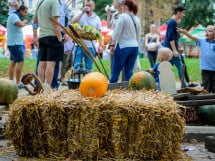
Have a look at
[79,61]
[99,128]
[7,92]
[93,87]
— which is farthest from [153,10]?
[99,128]

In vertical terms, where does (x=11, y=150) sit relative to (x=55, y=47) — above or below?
below

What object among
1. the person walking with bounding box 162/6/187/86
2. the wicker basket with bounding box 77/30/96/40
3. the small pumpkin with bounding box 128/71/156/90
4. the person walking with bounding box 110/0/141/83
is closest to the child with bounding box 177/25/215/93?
the person walking with bounding box 110/0/141/83

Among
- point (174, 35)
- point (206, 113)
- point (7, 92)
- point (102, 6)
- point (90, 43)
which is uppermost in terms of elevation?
point (102, 6)

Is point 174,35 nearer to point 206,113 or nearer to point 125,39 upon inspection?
point 125,39

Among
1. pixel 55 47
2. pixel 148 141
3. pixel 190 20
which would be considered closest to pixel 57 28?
pixel 55 47

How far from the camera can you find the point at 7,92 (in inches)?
245

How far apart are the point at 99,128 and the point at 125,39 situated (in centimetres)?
529

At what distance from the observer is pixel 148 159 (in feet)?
16.1

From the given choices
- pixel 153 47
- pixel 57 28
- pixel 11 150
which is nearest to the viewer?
pixel 11 150

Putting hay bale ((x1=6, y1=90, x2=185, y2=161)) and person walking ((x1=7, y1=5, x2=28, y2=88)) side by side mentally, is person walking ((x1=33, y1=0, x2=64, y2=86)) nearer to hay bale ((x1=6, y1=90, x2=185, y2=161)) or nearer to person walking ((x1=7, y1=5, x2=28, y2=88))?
person walking ((x1=7, y1=5, x2=28, y2=88))

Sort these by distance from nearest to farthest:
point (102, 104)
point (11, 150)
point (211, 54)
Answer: point (102, 104), point (11, 150), point (211, 54)

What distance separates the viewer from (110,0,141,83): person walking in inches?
389

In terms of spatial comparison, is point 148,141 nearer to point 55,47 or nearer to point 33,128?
point 33,128

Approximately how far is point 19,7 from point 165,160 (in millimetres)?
8014
